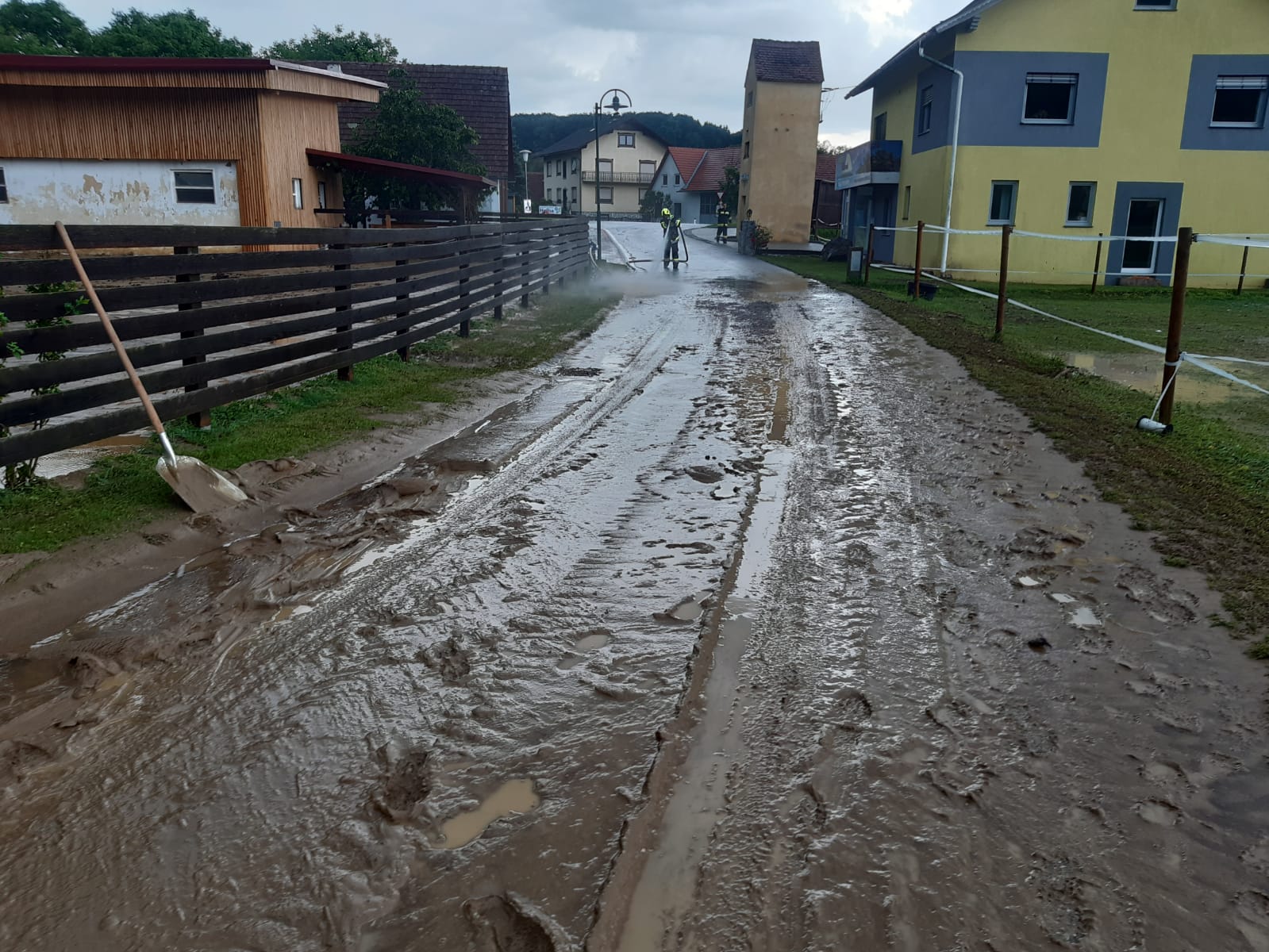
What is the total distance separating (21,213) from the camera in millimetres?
19516

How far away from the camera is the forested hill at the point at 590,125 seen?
12200 centimetres

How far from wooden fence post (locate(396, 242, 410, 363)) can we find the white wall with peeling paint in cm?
1070

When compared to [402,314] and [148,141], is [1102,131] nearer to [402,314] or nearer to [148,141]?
[402,314]

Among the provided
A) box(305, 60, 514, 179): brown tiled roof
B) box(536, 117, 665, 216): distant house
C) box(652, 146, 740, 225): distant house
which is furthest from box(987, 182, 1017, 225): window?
box(536, 117, 665, 216): distant house

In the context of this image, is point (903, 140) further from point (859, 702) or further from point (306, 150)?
point (859, 702)

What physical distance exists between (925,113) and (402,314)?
2278 centimetres

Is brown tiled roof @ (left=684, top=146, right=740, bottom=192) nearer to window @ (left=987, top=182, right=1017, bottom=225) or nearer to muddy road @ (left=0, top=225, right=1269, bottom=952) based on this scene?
window @ (left=987, top=182, right=1017, bottom=225)

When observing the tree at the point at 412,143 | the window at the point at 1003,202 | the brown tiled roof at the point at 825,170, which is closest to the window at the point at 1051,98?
the window at the point at 1003,202

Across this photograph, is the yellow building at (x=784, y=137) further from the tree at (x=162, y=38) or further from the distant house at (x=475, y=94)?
the tree at (x=162, y=38)

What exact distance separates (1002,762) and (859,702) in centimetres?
55

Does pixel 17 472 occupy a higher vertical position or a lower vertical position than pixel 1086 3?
lower

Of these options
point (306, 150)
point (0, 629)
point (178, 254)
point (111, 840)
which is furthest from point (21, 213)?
point (111, 840)

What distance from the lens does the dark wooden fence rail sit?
5676 millimetres

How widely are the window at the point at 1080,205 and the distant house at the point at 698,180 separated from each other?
168 ft
